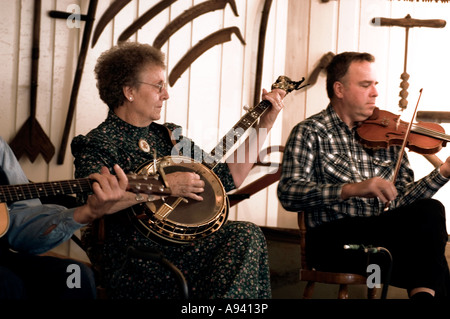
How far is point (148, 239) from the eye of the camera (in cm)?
214

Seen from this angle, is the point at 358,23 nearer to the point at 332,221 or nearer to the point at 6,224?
the point at 332,221

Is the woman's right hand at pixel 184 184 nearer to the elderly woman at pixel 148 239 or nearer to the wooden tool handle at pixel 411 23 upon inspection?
the elderly woman at pixel 148 239

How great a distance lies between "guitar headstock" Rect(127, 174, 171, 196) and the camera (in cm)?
183

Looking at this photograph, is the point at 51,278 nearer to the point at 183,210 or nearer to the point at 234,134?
the point at 183,210

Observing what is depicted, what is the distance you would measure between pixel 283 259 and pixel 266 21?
1.54 m

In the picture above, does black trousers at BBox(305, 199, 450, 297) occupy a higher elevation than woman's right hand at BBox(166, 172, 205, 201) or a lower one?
lower

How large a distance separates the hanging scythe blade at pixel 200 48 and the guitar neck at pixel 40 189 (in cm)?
182

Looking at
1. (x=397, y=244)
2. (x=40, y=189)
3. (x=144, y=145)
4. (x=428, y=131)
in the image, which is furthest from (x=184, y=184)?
(x=428, y=131)

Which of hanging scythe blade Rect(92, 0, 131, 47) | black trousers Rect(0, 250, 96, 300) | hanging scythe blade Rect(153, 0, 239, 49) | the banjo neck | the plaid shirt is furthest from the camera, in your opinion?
hanging scythe blade Rect(153, 0, 239, 49)

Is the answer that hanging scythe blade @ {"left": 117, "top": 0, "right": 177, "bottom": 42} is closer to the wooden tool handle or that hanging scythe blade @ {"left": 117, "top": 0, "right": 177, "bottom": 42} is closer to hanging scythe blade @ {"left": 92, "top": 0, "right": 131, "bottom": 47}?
hanging scythe blade @ {"left": 92, "top": 0, "right": 131, "bottom": 47}

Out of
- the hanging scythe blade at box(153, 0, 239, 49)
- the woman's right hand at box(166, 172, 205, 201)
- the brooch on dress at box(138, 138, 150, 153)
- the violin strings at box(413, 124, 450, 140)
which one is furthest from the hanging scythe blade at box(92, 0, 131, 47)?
the violin strings at box(413, 124, 450, 140)

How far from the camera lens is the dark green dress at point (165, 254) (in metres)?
2.01

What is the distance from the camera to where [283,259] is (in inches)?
132

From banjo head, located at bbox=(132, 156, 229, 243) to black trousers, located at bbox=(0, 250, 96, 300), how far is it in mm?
365
